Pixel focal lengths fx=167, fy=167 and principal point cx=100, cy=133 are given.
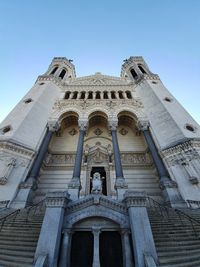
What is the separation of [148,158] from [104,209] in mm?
8828

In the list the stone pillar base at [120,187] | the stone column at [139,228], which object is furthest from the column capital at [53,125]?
the stone column at [139,228]

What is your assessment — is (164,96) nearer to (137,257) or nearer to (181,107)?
(181,107)

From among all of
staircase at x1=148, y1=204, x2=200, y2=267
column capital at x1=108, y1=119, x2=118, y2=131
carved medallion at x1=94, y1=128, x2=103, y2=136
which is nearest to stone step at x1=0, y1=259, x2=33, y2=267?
staircase at x1=148, y1=204, x2=200, y2=267

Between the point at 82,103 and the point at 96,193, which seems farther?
the point at 82,103

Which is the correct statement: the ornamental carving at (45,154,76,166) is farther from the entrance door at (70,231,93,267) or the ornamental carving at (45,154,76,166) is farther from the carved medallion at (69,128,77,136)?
the entrance door at (70,231,93,267)

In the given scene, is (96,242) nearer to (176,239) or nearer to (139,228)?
(139,228)

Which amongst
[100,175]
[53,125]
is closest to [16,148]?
[53,125]

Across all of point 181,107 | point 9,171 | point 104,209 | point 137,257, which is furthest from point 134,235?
point 181,107

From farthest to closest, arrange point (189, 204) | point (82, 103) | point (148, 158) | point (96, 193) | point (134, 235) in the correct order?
point (82, 103)
point (148, 158)
point (189, 204)
point (96, 193)
point (134, 235)

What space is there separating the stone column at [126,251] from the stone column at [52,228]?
200cm

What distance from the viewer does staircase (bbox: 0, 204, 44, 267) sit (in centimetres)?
443

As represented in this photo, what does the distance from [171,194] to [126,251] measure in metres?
5.31

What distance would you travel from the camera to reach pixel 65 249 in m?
5.15

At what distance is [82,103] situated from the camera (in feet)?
53.0
